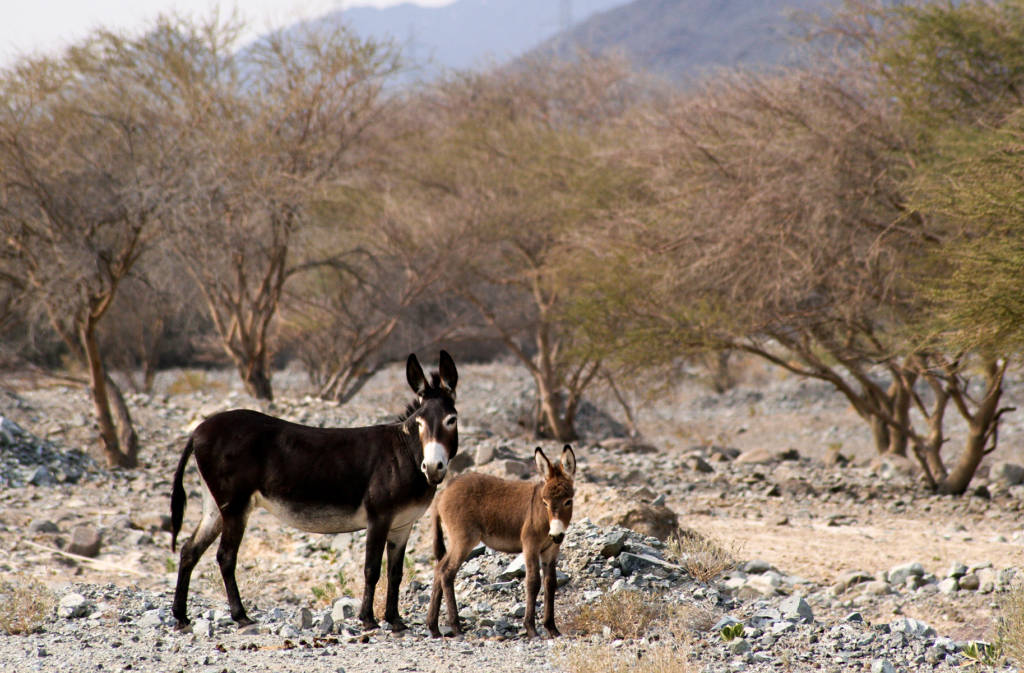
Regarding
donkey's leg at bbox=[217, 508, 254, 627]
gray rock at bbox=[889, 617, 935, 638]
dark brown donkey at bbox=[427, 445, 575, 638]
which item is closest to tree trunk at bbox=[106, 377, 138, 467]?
donkey's leg at bbox=[217, 508, 254, 627]

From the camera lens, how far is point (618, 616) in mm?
6270

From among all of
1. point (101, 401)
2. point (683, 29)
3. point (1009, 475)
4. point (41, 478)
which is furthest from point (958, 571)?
point (683, 29)

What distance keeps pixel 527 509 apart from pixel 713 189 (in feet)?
30.2

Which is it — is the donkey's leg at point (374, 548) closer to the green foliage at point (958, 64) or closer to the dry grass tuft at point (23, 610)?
the dry grass tuft at point (23, 610)

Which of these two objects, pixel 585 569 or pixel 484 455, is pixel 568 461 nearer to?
pixel 585 569

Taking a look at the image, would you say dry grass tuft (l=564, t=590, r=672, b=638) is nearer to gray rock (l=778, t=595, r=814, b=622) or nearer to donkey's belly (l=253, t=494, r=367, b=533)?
gray rock (l=778, t=595, r=814, b=622)

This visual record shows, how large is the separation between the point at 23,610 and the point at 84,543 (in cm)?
360

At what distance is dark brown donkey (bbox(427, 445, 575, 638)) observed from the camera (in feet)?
18.9

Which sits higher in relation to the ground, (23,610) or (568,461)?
(568,461)

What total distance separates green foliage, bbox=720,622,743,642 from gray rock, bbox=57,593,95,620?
4.15m

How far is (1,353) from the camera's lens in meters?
16.8

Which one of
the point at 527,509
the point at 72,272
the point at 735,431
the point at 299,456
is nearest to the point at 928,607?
the point at 527,509

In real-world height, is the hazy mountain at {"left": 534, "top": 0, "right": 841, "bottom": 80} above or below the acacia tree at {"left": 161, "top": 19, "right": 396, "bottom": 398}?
above

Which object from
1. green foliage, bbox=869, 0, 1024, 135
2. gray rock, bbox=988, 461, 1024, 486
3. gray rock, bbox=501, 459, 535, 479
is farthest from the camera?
gray rock, bbox=988, 461, 1024, 486
